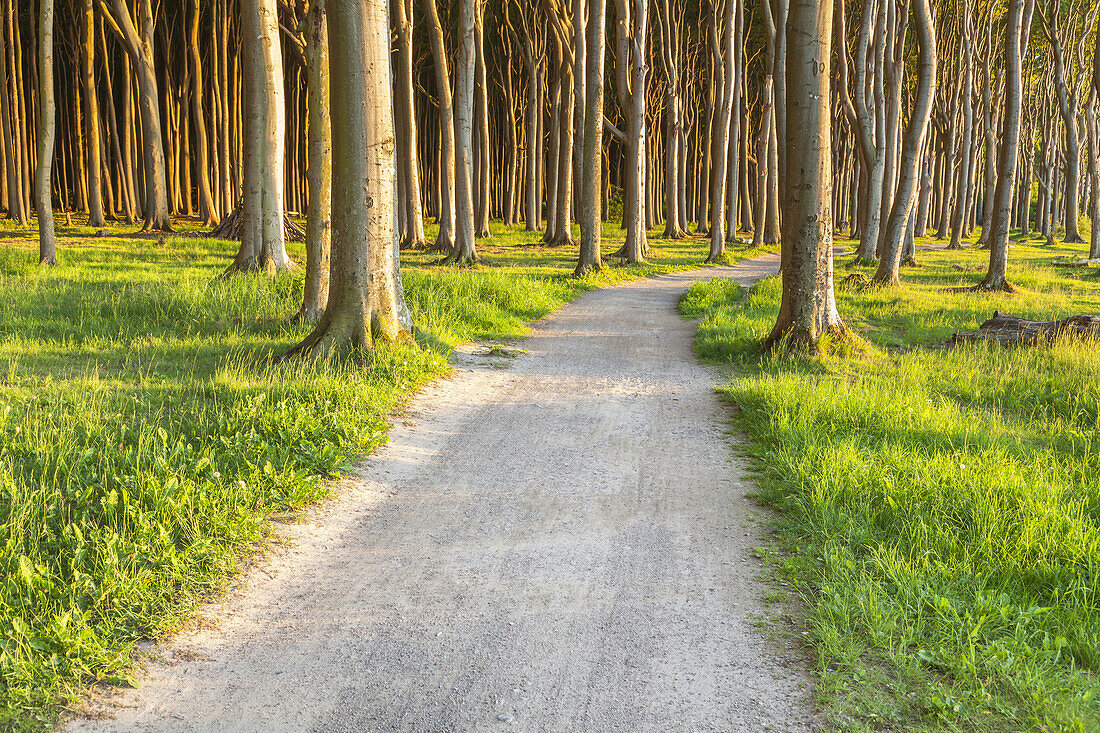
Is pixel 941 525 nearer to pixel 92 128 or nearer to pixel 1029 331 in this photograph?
pixel 1029 331

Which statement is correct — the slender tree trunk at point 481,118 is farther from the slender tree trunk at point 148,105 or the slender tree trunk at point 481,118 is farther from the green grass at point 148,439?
the green grass at point 148,439

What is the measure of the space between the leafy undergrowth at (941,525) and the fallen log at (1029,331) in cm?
55

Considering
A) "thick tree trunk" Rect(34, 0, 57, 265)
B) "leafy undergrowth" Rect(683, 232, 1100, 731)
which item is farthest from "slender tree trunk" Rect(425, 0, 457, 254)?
"leafy undergrowth" Rect(683, 232, 1100, 731)

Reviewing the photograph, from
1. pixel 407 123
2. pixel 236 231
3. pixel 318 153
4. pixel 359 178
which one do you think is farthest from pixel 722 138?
pixel 359 178

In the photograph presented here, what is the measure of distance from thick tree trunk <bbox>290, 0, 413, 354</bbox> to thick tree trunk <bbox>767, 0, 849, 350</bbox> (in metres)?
4.50

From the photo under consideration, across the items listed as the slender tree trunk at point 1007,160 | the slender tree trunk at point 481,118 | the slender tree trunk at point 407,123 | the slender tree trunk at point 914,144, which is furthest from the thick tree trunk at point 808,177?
the slender tree trunk at point 481,118

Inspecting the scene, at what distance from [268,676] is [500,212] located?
49.0 meters

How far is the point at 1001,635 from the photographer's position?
10.3ft

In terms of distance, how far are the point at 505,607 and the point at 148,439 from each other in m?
2.88

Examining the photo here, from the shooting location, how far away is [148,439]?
4.91 meters

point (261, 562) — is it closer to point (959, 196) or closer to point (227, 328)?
point (227, 328)

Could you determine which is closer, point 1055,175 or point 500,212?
point 1055,175

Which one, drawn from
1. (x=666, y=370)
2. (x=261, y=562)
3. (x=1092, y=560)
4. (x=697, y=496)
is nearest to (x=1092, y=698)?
(x=1092, y=560)

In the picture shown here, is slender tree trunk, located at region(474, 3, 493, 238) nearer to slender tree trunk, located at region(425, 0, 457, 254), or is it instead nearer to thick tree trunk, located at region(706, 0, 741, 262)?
slender tree trunk, located at region(425, 0, 457, 254)
